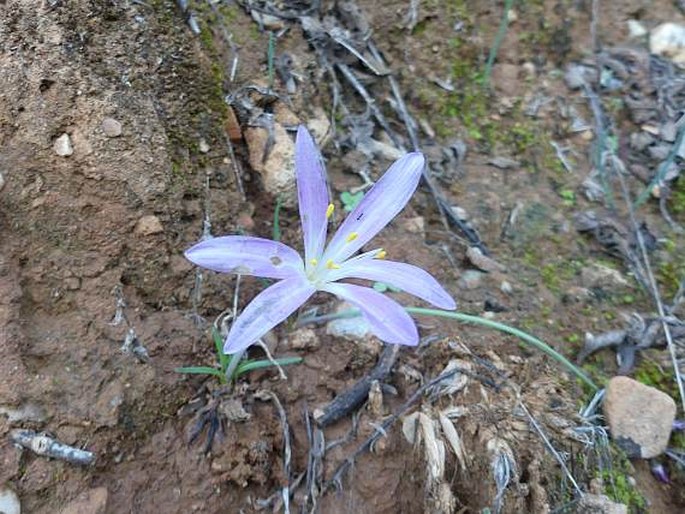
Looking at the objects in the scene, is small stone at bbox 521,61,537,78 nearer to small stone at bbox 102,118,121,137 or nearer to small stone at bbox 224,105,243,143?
small stone at bbox 224,105,243,143

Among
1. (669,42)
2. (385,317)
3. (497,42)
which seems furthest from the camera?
(669,42)

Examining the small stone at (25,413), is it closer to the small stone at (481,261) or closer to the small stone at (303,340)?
the small stone at (303,340)

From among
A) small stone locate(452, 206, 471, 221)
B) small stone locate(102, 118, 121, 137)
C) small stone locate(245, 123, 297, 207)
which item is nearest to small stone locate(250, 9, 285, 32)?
small stone locate(245, 123, 297, 207)

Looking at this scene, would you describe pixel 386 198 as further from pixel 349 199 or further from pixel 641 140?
pixel 641 140

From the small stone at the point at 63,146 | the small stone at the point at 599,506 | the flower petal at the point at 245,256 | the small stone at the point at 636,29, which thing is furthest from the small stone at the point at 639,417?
the small stone at the point at 636,29

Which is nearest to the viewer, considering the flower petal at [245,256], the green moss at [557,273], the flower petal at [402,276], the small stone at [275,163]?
the flower petal at [245,256]

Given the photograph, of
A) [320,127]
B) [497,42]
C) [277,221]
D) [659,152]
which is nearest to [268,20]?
[320,127]
